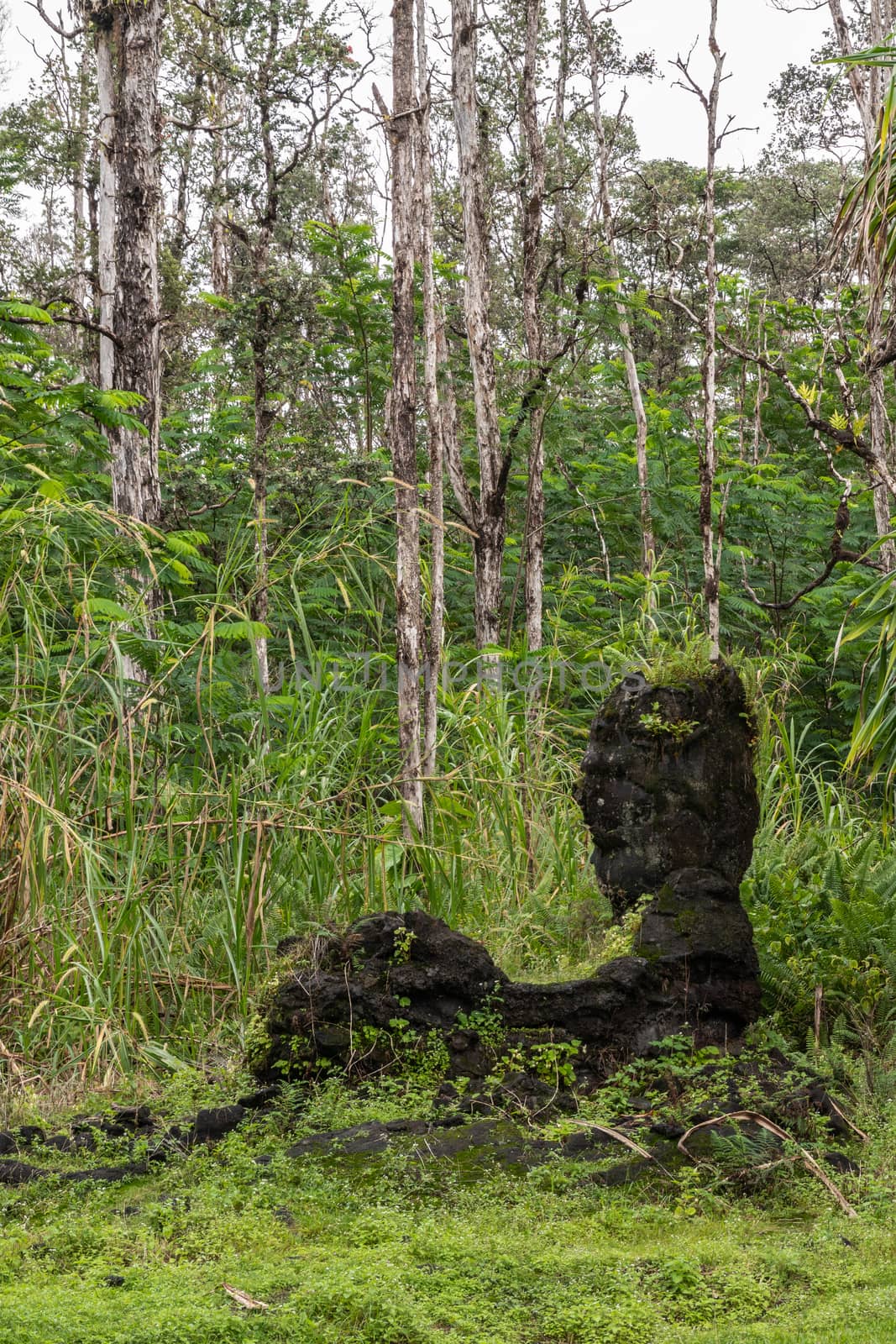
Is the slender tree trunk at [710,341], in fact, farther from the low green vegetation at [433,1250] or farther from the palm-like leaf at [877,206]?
the low green vegetation at [433,1250]

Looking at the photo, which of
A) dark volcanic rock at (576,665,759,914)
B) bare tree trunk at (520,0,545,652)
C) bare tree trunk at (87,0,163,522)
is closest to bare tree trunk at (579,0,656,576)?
bare tree trunk at (520,0,545,652)

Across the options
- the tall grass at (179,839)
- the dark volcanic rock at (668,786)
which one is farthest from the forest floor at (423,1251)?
the dark volcanic rock at (668,786)

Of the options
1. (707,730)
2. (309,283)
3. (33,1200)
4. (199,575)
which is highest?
(309,283)

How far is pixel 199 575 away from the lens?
948 cm

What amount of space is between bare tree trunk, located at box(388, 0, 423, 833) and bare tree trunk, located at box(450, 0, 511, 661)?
7.87 ft

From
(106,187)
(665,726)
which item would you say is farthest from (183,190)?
(665,726)

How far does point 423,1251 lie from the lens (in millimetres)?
2607

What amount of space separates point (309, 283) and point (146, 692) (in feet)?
15.7

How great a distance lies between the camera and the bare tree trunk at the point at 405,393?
20.0 feet

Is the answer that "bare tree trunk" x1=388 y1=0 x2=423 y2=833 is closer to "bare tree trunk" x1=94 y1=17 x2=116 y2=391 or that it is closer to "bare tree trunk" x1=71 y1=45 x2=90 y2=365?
"bare tree trunk" x1=94 y1=17 x2=116 y2=391

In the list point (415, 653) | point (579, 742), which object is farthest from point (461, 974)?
point (579, 742)

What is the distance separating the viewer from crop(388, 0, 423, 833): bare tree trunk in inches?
240

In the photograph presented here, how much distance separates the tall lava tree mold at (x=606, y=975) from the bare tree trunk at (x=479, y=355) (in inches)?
174

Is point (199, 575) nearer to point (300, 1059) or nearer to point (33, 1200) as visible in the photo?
point (300, 1059)
